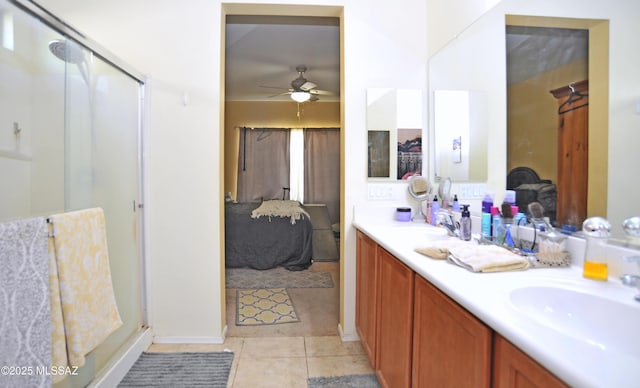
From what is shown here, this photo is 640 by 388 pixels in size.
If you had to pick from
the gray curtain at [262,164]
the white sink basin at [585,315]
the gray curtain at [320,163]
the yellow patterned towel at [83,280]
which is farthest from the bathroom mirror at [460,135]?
the gray curtain at [262,164]

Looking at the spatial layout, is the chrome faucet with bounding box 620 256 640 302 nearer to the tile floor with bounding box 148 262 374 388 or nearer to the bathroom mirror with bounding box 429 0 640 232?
the bathroom mirror with bounding box 429 0 640 232

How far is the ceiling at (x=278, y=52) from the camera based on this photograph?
2890 millimetres

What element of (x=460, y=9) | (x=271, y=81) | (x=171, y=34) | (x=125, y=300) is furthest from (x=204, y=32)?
(x=271, y=81)

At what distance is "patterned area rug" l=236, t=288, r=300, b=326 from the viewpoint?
247 cm

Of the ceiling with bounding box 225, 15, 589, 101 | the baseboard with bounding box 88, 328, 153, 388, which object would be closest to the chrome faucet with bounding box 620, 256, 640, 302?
the ceiling with bounding box 225, 15, 589, 101

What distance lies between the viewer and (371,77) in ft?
7.11

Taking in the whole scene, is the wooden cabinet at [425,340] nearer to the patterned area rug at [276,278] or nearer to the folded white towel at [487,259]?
the folded white towel at [487,259]

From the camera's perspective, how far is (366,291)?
6.20ft

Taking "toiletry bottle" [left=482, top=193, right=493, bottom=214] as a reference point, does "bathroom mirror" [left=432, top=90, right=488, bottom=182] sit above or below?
above

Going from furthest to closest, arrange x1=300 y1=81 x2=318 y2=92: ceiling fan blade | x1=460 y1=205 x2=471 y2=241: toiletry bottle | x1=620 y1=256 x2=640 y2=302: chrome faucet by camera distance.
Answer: x1=300 y1=81 x2=318 y2=92: ceiling fan blade < x1=460 y1=205 x2=471 y2=241: toiletry bottle < x1=620 y1=256 x2=640 y2=302: chrome faucet

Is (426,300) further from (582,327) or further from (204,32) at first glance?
(204,32)

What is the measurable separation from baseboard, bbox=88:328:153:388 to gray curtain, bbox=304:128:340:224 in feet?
14.6

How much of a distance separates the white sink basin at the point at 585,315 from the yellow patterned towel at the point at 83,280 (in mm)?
1568

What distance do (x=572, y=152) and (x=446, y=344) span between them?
815mm
